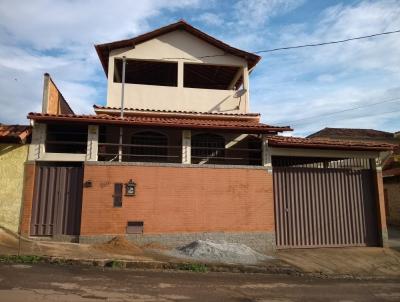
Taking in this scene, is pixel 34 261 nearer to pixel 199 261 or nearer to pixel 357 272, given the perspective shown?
pixel 199 261

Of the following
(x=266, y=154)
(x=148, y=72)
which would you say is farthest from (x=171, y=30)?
(x=266, y=154)

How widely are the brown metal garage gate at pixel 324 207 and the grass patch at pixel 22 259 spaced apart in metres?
7.32

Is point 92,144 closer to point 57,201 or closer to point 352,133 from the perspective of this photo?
point 57,201

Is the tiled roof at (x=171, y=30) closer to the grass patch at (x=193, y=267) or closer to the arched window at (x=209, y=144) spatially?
the arched window at (x=209, y=144)

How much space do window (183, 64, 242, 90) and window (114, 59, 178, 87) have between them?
0.66m

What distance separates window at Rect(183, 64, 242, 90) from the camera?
53.6 ft

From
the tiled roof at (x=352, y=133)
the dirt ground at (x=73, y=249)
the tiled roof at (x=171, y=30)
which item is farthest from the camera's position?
the tiled roof at (x=352, y=133)

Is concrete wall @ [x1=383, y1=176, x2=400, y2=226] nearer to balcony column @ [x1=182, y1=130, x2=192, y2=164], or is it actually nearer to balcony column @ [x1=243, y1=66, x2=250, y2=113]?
balcony column @ [x1=243, y1=66, x2=250, y2=113]

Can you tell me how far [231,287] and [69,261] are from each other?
3761mm

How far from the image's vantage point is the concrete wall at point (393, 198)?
67.3 feet

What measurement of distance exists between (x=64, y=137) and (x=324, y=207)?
9.25 metres

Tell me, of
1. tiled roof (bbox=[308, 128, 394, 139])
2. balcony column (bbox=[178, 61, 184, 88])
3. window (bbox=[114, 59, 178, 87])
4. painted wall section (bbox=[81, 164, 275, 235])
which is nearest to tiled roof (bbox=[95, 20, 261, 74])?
window (bbox=[114, 59, 178, 87])

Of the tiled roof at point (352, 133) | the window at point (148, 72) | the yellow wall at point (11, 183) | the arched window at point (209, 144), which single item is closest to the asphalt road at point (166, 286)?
the yellow wall at point (11, 183)

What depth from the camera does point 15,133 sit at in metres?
10.5
